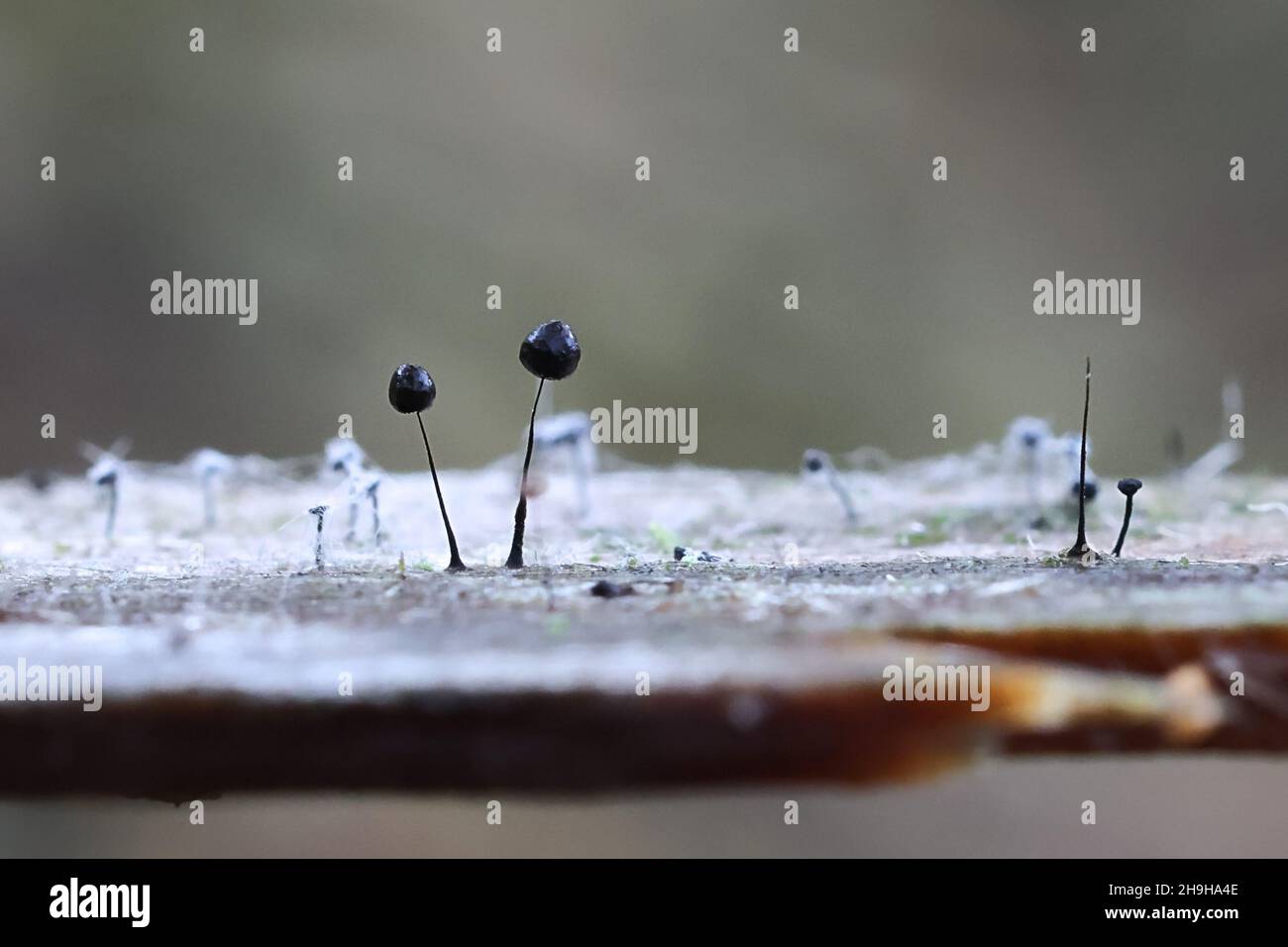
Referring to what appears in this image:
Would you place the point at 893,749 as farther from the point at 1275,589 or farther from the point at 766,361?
the point at 766,361

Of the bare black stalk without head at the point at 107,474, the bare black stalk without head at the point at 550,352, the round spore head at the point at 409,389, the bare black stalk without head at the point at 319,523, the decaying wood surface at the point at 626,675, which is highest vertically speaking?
the bare black stalk without head at the point at 550,352

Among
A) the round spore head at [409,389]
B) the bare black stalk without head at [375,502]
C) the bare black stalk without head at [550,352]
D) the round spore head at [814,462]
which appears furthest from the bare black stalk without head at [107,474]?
the round spore head at [814,462]

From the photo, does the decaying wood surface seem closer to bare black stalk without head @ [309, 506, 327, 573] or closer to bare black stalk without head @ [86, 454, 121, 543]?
bare black stalk without head @ [309, 506, 327, 573]

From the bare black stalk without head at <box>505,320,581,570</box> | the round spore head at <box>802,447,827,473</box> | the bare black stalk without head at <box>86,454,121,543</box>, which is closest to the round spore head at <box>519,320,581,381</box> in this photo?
the bare black stalk without head at <box>505,320,581,570</box>

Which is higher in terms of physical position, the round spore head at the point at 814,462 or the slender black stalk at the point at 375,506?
the round spore head at the point at 814,462

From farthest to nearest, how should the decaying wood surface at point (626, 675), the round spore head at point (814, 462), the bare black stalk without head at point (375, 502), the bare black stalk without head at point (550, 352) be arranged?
the round spore head at point (814, 462), the bare black stalk without head at point (375, 502), the bare black stalk without head at point (550, 352), the decaying wood surface at point (626, 675)

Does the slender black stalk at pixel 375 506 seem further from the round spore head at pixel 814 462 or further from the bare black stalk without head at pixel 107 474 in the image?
the round spore head at pixel 814 462

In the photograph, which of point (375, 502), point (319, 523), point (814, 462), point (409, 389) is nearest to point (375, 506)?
point (375, 502)

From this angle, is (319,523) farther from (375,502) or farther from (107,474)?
(107,474)
